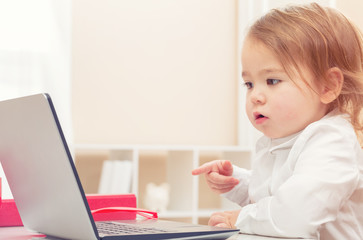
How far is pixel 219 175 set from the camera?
116cm

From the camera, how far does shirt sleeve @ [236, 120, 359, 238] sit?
826mm

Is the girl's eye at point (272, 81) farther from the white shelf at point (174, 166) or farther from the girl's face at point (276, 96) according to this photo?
the white shelf at point (174, 166)

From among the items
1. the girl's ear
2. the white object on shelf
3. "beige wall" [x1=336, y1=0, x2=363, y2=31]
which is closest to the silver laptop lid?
the girl's ear

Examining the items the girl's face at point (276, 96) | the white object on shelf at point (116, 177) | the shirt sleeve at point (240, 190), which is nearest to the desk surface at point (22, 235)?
the girl's face at point (276, 96)

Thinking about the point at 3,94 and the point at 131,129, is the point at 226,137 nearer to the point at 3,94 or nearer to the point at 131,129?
the point at 131,129

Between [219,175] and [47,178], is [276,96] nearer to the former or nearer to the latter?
[219,175]

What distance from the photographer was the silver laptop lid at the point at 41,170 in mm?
630

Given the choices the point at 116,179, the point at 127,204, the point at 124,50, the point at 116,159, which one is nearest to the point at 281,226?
the point at 127,204

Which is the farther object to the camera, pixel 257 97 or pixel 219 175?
pixel 219 175

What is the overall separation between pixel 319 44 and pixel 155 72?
2462 mm

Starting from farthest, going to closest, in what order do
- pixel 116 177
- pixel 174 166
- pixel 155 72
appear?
1. pixel 155 72
2. pixel 174 166
3. pixel 116 177

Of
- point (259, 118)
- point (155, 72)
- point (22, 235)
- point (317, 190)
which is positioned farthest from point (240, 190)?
point (155, 72)

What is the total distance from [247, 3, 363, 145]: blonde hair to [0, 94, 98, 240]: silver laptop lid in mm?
510

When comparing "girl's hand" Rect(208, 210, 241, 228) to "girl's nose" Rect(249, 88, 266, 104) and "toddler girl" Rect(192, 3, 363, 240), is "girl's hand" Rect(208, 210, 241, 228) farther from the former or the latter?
"girl's nose" Rect(249, 88, 266, 104)
